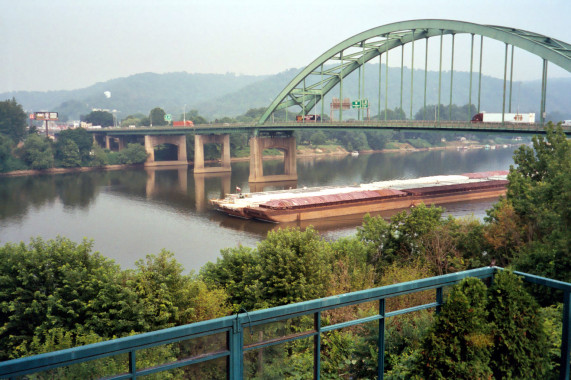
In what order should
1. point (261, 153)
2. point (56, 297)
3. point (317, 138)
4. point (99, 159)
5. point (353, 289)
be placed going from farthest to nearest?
point (317, 138) < point (99, 159) < point (261, 153) < point (353, 289) < point (56, 297)

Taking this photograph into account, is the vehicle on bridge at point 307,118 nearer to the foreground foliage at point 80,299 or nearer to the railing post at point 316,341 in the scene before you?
the foreground foliage at point 80,299

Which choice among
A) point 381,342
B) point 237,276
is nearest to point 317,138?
point 237,276

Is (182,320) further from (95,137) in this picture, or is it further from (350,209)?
(95,137)

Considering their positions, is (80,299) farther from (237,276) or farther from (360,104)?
(360,104)

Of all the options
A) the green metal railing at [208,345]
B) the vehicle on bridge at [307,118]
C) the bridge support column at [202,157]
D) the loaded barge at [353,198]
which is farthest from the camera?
the bridge support column at [202,157]

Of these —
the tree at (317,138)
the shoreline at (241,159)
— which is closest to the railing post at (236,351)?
the shoreline at (241,159)

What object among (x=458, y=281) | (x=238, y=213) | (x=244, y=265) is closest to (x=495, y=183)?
(x=238, y=213)
